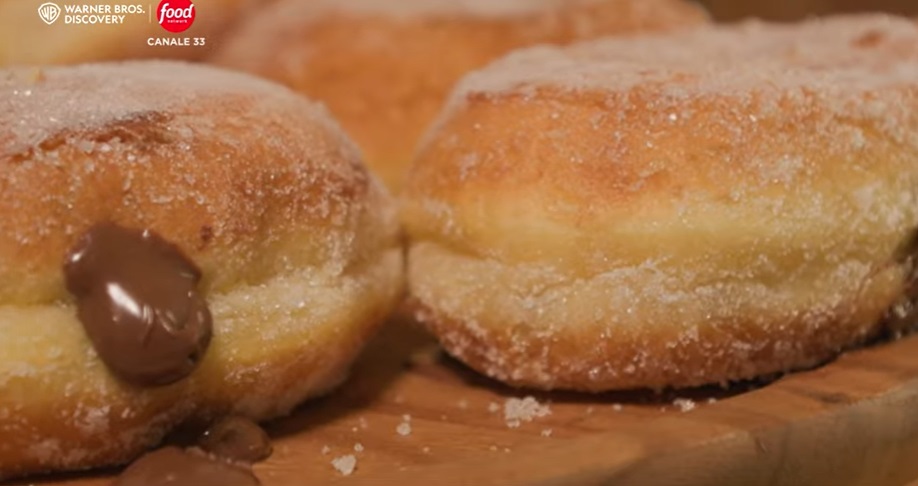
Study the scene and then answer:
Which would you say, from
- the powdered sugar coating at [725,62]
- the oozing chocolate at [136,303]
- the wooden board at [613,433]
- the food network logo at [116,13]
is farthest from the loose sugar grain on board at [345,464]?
the food network logo at [116,13]

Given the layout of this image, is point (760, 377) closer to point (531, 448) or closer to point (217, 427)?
point (531, 448)

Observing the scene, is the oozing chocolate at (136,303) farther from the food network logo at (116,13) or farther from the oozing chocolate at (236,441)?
the food network logo at (116,13)

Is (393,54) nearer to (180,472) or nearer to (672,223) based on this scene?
(672,223)

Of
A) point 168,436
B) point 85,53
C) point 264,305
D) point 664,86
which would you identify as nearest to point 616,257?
point 664,86

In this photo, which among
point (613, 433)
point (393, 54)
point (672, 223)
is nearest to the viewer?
point (613, 433)

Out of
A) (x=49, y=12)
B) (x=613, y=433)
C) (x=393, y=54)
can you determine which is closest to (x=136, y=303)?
(x=613, y=433)

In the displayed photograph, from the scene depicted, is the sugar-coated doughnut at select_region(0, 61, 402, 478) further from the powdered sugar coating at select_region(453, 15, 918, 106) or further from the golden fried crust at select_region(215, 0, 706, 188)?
the golden fried crust at select_region(215, 0, 706, 188)
